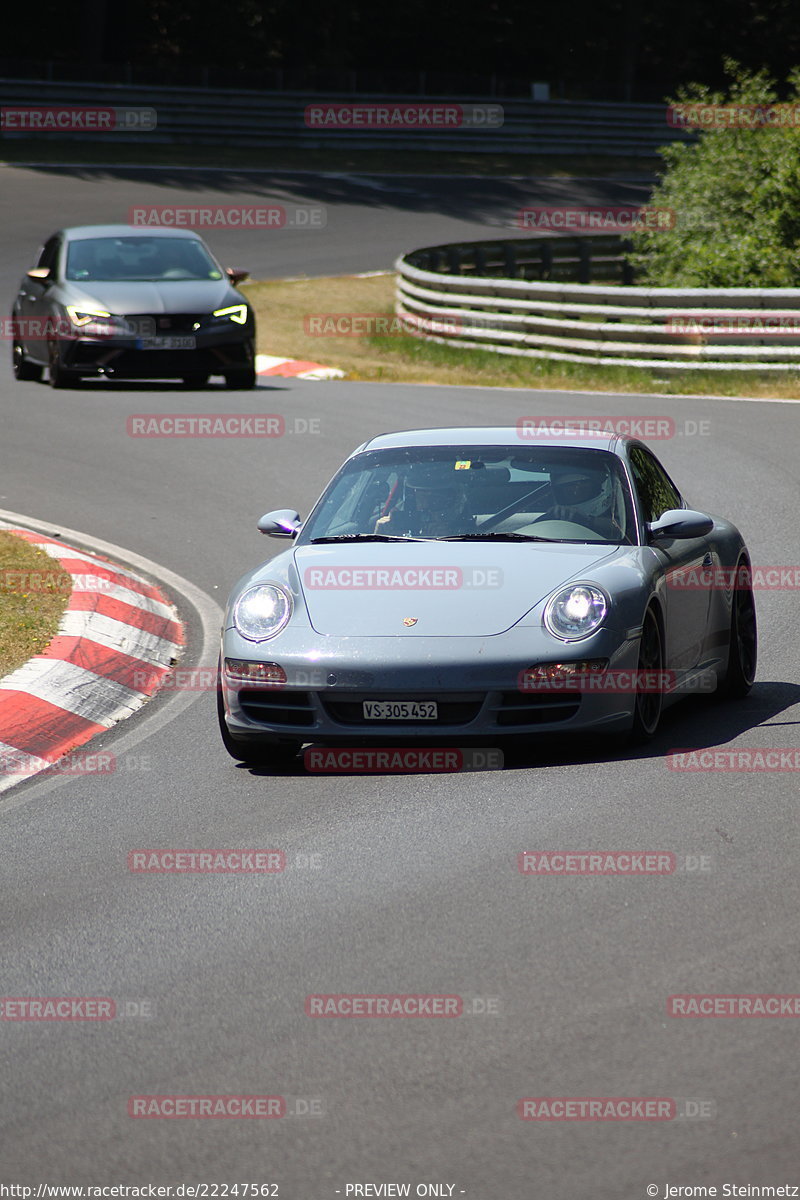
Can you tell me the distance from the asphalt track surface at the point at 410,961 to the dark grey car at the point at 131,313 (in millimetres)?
10762

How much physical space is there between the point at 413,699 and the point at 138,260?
45.9 feet

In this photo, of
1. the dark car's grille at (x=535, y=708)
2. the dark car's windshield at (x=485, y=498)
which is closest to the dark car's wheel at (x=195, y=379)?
the dark car's windshield at (x=485, y=498)

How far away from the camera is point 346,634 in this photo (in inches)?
299

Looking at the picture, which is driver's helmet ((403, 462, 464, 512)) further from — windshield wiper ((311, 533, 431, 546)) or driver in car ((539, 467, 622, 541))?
driver in car ((539, 467, 622, 541))

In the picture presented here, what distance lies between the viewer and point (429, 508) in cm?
852

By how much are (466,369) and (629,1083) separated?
2077cm

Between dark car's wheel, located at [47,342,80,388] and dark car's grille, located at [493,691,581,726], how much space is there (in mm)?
12936

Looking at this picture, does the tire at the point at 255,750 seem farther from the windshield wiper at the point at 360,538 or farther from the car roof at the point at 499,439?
the car roof at the point at 499,439

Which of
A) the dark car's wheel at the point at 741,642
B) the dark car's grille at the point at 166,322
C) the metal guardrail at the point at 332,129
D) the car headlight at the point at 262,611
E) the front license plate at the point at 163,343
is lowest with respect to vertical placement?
the metal guardrail at the point at 332,129

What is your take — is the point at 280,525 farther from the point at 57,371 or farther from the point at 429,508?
the point at 57,371

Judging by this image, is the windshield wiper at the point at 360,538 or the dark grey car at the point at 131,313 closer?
the windshield wiper at the point at 360,538

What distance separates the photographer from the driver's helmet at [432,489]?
8539mm

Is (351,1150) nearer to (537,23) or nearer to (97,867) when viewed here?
(97,867)

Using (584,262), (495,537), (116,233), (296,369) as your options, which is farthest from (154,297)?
(584,262)
